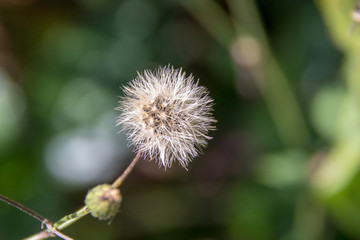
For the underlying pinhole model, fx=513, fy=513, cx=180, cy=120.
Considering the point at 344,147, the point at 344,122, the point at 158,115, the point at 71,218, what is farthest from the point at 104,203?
the point at 344,122

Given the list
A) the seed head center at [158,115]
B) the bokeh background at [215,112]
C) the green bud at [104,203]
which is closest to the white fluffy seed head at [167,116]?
the seed head center at [158,115]

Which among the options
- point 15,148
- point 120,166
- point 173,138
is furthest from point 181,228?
point 173,138

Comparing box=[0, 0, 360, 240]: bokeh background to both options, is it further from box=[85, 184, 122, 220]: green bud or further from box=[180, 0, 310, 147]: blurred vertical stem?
box=[85, 184, 122, 220]: green bud

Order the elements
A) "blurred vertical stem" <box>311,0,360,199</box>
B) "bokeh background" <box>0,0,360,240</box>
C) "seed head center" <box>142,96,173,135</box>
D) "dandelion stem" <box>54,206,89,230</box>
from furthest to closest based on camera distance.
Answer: "bokeh background" <box>0,0,360,240</box> → "blurred vertical stem" <box>311,0,360,199</box> → "seed head center" <box>142,96,173,135</box> → "dandelion stem" <box>54,206,89,230</box>

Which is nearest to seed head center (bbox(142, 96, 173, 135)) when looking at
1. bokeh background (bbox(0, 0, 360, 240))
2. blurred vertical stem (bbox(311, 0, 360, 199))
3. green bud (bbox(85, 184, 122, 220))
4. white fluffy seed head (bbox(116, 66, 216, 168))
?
white fluffy seed head (bbox(116, 66, 216, 168))

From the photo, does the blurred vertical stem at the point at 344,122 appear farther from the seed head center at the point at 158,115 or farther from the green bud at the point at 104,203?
the green bud at the point at 104,203

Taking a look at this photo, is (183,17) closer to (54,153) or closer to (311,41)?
(311,41)

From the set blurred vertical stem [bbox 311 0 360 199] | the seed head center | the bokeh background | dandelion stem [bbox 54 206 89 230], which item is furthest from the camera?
the bokeh background

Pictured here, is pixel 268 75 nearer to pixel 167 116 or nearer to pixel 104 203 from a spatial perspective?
pixel 167 116
